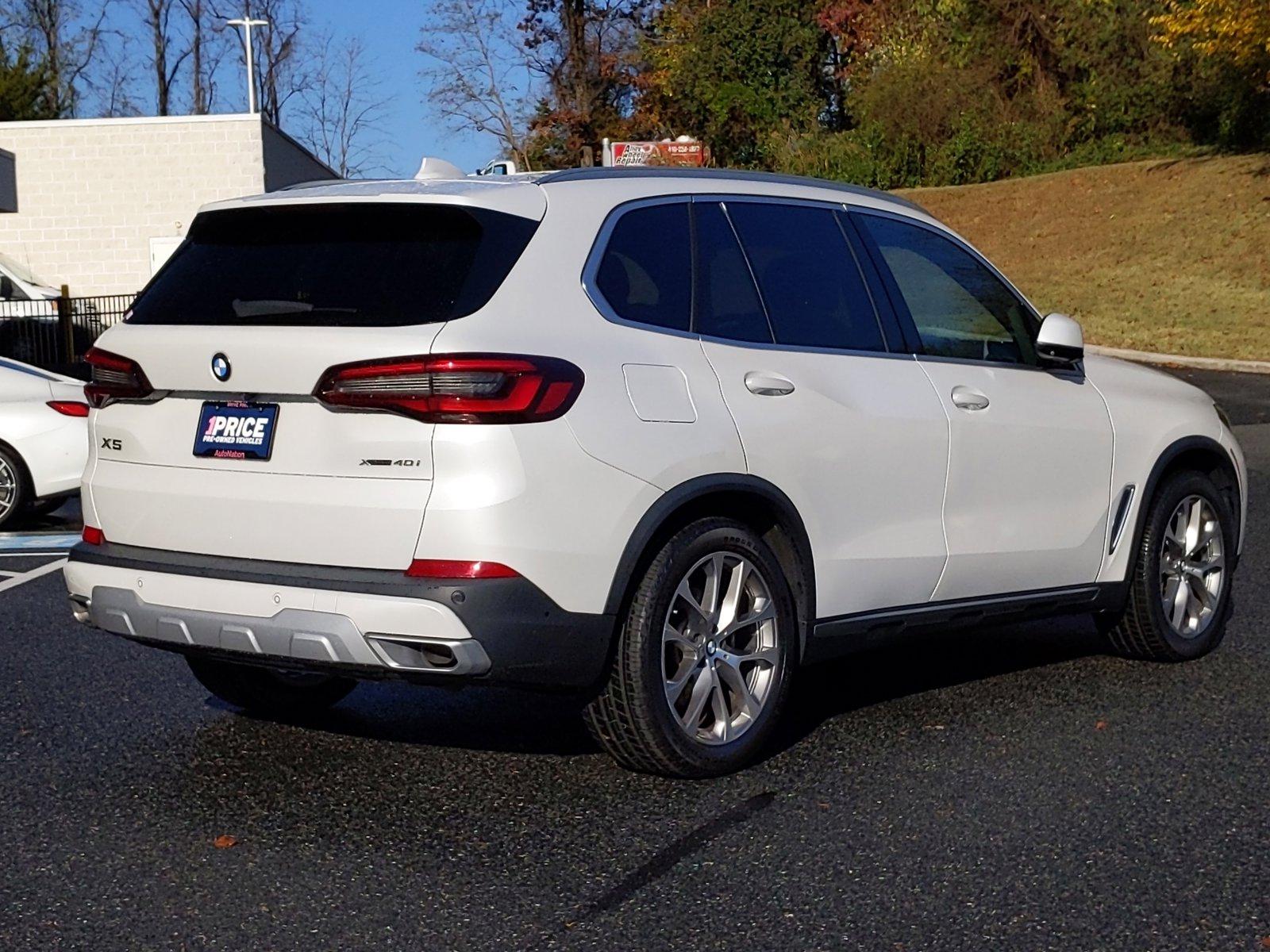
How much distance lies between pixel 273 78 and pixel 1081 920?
80.3m

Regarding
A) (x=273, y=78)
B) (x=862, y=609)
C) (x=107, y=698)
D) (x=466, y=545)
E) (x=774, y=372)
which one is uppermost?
(x=273, y=78)

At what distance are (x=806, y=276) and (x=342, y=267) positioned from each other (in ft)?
5.47

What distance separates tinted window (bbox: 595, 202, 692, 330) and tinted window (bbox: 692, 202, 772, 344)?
0.06 m

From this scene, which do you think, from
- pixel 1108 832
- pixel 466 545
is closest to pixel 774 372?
pixel 466 545

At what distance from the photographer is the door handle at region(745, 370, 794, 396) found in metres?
5.52

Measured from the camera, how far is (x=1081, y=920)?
4.21 m

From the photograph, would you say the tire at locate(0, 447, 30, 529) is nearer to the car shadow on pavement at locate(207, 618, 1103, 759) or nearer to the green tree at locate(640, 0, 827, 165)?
the car shadow on pavement at locate(207, 618, 1103, 759)

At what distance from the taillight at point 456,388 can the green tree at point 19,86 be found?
52838 mm

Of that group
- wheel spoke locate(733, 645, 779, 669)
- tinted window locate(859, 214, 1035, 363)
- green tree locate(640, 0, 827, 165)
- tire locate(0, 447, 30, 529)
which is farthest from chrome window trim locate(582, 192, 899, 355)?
green tree locate(640, 0, 827, 165)

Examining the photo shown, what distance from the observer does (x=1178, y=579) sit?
7309 mm

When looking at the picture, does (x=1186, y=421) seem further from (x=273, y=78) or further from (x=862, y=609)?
(x=273, y=78)

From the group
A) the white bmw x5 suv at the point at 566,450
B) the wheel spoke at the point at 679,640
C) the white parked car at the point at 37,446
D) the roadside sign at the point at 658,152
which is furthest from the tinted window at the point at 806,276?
the roadside sign at the point at 658,152

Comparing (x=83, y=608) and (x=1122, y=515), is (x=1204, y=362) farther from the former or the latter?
(x=83, y=608)

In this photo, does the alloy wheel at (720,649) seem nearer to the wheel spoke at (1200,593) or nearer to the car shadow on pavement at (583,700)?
the car shadow on pavement at (583,700)
